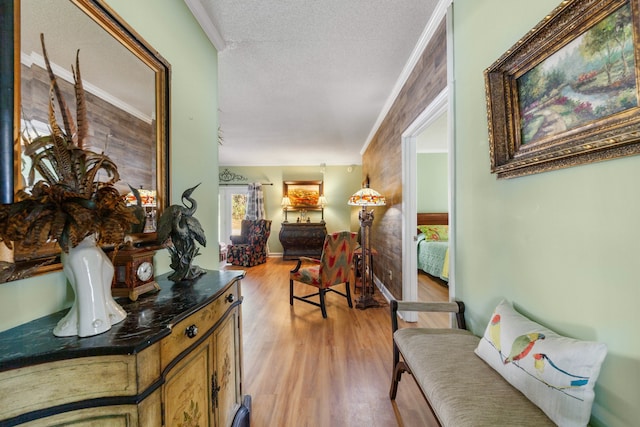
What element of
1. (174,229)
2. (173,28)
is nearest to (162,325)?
(174,229)

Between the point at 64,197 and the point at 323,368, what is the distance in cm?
190

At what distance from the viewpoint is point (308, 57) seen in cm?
224

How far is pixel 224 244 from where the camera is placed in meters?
6.29

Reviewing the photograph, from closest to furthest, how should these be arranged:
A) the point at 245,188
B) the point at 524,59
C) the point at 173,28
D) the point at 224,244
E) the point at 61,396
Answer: the point at 61,396 < the point at 524,59 < the point at 173,28 < the point at 224,244 < the point at 245,188

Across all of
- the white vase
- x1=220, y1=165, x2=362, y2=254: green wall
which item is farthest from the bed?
the white vase

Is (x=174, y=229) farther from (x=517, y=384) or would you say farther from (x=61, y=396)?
(x=517, y=384)

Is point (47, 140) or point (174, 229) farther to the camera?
point (174, 229)

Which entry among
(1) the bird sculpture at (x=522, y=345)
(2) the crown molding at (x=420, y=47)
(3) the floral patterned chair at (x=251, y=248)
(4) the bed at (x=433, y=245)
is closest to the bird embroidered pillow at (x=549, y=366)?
(1) the bird sculpture at (x=522, y=345)

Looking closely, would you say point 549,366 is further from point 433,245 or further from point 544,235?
point 433,245

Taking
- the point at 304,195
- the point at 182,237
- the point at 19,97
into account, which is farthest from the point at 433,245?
the point at 19,97

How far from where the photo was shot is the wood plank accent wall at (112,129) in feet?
2.51

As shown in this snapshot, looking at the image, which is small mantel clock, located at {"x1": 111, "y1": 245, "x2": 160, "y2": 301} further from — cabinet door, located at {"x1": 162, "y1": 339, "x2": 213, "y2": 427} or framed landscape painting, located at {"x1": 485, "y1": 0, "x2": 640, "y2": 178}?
framed landscape painting, located at {"x1": 485, "y1": 0, "x2": 640, "y2": 178}

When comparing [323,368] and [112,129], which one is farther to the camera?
[323,368]

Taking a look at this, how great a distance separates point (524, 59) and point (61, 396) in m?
1.89
